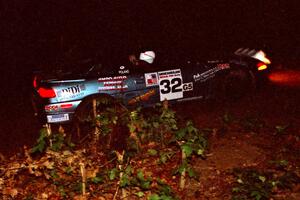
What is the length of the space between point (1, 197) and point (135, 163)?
6.22 feet

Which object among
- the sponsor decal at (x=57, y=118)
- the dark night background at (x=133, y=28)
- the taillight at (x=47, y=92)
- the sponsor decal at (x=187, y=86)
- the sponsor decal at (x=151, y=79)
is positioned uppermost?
the dark night background at (x=133, y=28)

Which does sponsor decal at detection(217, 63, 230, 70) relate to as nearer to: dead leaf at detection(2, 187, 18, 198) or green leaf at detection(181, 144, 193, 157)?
green leaf at detection(181, 144, 193, 157)

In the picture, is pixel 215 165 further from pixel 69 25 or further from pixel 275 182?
pixel 69 25

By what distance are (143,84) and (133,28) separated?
534cm

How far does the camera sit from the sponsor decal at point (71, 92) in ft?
24.0

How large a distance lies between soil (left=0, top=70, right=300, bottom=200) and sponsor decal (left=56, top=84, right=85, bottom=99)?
1.22 metres

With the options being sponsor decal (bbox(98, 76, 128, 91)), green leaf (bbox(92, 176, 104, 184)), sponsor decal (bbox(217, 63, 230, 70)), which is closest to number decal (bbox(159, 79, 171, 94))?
sponsor decal (bbox(98, 76, 128, 91))

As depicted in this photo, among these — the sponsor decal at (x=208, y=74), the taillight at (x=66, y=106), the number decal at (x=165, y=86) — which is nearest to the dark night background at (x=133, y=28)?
the sponsor decal at (x=208, y=74)

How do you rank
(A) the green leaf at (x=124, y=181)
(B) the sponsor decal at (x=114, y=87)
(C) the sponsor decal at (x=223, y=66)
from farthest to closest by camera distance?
(C) the sponsor decal at (x=223, y=66), (B) the sponsor decal at (x=114, y=87), (A) the green leaf at (x=124, y=181)

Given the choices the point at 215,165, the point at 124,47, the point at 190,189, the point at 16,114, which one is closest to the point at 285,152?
the point at 215,165

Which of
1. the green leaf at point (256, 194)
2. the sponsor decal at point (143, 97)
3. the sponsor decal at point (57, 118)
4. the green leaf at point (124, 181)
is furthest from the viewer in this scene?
the sponsor decal at point (143, 97)

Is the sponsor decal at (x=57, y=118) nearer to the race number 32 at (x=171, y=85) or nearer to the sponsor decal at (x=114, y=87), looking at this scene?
the sponsor decal at (x=114, y=87)

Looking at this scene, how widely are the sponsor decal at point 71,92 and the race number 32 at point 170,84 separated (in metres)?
1.62

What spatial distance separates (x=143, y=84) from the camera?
7871mm
